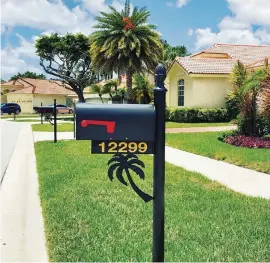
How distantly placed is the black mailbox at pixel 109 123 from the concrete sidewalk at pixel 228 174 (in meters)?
4.33

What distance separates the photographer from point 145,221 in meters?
5.11

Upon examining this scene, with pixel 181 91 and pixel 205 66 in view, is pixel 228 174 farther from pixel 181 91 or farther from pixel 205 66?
pixel 181 91

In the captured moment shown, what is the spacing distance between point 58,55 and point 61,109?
9004 millimetres

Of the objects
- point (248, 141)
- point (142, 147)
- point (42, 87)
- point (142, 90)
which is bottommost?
point (248, 141)

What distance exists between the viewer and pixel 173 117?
27203 millimetres

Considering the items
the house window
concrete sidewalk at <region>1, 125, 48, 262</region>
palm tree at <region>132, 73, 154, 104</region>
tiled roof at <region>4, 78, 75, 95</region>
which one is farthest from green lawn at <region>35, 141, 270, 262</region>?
tiled roof at <region>4, 78, 75, 95</region>

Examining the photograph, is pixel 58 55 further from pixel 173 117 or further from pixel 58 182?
pixel 58 182

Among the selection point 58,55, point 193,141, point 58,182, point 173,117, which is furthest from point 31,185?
point 58,55

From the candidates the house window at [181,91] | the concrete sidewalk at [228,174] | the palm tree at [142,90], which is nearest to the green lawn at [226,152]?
the concrete sidewalk at [228,174]

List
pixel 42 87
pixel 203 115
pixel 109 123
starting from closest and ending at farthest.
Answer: pixel 109 123 < pixel 203 115 < pixel 42 87

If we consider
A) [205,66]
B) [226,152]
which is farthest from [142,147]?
[205,66]

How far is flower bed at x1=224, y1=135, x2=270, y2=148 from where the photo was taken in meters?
12.5

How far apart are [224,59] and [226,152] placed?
772 inches

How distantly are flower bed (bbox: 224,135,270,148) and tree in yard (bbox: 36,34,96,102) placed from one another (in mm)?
27421
